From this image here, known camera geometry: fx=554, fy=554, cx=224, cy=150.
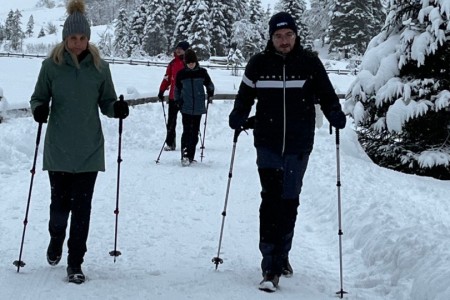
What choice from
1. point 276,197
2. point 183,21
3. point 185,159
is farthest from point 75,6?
point 183,21

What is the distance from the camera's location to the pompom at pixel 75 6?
4668 millimetres

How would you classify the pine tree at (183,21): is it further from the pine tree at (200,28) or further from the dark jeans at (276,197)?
the dark jeans at (276,197)

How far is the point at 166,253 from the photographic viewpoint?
221 inches

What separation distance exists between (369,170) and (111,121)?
7693 millimetres

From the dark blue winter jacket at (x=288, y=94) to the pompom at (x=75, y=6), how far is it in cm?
151

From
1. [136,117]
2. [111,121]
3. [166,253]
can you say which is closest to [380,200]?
[166,253]

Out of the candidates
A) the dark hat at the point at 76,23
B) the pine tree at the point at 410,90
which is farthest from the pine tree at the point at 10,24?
the dark hat at the point at 76,23

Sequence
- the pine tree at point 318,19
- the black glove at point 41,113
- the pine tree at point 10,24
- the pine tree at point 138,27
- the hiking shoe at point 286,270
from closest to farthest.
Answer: the black glove at point 41,113, the hiking shoe at point 286,270, the pine tree at point 138,27, the pine tree at point 318,19, the pine tree at point 10,24

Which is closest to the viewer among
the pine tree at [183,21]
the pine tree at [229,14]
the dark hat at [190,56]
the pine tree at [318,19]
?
the dark hat at [190,56]

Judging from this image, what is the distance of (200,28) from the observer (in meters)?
55.2

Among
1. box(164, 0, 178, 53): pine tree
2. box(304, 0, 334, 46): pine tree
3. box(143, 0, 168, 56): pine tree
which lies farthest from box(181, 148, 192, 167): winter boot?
box(304, 0, 334, 46): pine tree

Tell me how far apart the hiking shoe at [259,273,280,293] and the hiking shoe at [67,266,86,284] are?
1457 mm

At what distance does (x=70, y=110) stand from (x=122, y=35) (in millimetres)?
70990

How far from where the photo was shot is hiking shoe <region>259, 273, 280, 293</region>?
4490 mm
